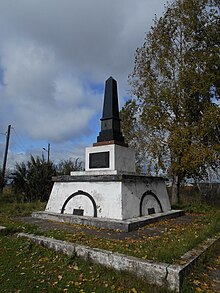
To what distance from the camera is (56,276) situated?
3496 mm

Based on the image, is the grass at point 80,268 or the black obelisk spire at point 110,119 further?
the black obelisk spire at point 110,119

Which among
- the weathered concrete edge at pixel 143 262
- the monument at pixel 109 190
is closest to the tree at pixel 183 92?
the monument at pixel 109 190

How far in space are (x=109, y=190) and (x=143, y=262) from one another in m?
3.73

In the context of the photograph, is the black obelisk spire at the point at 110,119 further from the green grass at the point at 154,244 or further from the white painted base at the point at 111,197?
the green grass at the point at 154,244

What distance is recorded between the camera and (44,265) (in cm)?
388

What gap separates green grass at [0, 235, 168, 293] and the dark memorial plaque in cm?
393

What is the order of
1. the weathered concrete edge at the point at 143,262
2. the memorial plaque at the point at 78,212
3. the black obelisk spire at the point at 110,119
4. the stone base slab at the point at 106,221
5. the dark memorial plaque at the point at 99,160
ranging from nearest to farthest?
the weathered concrete edge at the point at 143,262 < the stone base slab at the point at 106,221 < the memorial plaque at the point at 78,212 < the dark memorial plaque at the point at 99,160 < the black obelisk spire at the point at 110,119

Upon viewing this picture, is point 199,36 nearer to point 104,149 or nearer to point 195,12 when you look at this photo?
point 195,12

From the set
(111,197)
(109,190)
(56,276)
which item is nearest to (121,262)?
(56,276)

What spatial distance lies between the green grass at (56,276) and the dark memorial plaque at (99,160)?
3.93m

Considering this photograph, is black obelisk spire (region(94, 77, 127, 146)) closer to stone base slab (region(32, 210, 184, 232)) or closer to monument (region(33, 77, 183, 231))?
monument (region(33, 77, 183, 231))

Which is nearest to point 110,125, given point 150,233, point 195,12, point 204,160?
point 150,233

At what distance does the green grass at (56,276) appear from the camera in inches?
123

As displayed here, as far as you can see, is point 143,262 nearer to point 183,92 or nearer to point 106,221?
point 106,221
